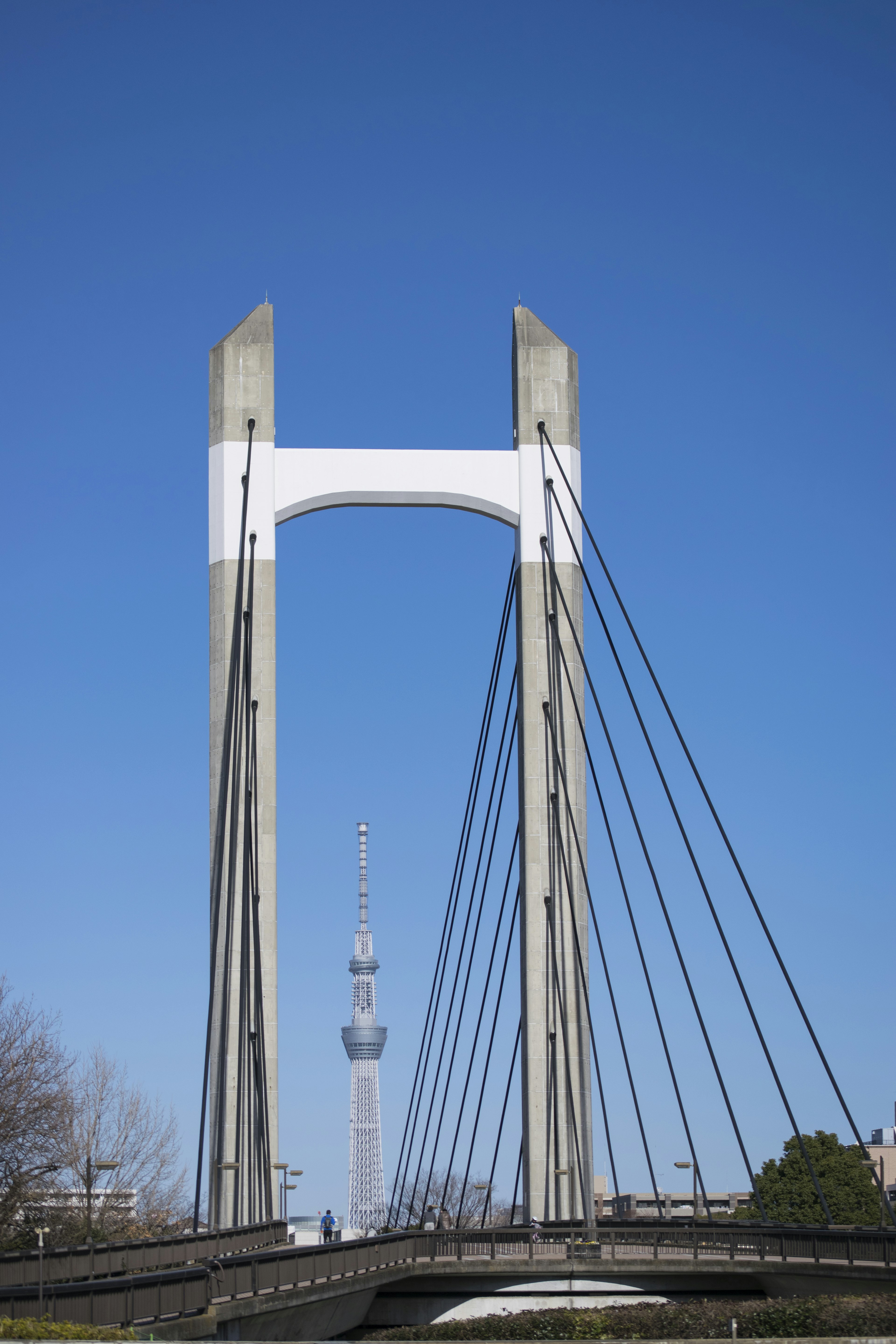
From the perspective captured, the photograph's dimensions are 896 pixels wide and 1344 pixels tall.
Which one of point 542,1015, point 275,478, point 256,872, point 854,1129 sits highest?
point 275,478

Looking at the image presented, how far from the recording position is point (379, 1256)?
26.1 metres

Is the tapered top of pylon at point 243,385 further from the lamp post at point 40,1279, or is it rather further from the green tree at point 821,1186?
the green tree at point 821,1186

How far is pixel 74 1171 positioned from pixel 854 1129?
32511 mm

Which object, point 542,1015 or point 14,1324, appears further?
point 542,1015

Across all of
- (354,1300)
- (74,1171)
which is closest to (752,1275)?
(354,1300)

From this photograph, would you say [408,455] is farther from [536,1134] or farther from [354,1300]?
[354,1300]

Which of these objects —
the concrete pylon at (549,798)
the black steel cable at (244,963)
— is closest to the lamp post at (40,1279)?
the black steel cable at (244,963)

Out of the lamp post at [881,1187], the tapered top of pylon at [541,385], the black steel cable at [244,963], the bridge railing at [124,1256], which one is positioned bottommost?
the bridge railing at [124,1256]

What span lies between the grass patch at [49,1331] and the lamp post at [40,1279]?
426 mm

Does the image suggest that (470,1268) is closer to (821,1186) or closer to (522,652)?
(522,652)

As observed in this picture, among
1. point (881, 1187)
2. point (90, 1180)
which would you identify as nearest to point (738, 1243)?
point (881, 1187)

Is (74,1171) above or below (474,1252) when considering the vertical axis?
above

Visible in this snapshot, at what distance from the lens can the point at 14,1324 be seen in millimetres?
15914

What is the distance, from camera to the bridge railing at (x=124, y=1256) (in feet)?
72.0
